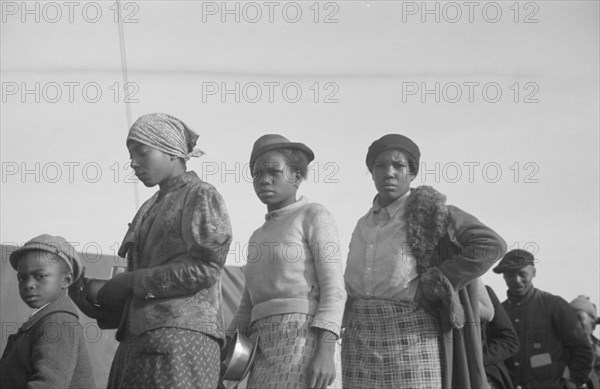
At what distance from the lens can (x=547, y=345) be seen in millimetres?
7461

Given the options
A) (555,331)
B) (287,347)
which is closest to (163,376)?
(287,347)

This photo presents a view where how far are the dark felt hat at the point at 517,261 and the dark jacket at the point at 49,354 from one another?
3.84 m

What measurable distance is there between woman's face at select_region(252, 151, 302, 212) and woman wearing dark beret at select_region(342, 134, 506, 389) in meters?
0.57

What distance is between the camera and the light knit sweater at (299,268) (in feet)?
13.5

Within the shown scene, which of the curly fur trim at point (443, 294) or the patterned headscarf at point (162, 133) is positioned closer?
the patterned headscarf at point (162, 133)

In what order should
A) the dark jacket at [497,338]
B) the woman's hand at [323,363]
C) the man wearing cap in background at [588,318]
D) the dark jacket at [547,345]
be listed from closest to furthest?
1. the woman's hand at [323,363]
2. the dark jacket at [497,338]
3. the dark jacket at [547,345]
4. the man wearing cap in background at [588,318]

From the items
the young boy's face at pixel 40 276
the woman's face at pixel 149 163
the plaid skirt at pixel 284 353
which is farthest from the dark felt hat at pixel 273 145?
the young boy's face at pixel 40 276

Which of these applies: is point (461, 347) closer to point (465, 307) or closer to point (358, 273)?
point (465, 307)

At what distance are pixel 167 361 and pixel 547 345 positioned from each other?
462 centimetres

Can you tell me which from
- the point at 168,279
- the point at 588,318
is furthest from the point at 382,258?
the point at 588,318

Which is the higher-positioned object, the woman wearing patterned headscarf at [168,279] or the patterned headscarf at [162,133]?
the patterned headscarf at [162,133]

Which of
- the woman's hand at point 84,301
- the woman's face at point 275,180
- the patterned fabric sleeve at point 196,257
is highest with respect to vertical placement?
the woman's face at point 275,180

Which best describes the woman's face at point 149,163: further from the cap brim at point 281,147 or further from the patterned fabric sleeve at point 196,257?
the cap brim at point 281,147

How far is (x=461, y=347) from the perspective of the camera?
4.53 metres
